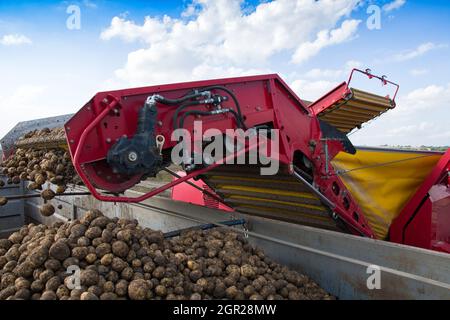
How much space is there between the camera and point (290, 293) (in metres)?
2.58

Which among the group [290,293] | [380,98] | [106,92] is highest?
[380,98]

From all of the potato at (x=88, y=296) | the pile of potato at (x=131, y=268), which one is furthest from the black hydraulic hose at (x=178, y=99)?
the potato at (x=88, y=296)

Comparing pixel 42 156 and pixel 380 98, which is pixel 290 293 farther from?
pixel 380 98

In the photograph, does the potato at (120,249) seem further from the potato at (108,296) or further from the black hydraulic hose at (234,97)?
the black hydraulic hose at (234,97)

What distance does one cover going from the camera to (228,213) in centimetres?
379

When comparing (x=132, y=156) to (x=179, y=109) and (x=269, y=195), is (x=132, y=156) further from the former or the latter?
(x=269, y=195)

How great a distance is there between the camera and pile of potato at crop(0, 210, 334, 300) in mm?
2154

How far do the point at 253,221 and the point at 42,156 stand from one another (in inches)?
93.6

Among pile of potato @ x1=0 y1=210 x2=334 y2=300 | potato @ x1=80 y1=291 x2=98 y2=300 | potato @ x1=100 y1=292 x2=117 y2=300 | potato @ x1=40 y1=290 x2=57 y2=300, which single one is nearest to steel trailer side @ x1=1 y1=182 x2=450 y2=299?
pile of potato @ x1=0 y1=210 x2=334 y2=300

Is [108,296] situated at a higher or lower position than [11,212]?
higher

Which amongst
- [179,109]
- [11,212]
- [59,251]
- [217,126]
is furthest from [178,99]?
[11,212]

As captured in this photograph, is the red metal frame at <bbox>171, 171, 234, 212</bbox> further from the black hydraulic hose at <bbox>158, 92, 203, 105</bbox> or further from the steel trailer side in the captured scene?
the black hydraulic hose at <bbox>158, 92, 203, 105</bbox>

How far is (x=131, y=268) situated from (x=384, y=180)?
3.57 meters
